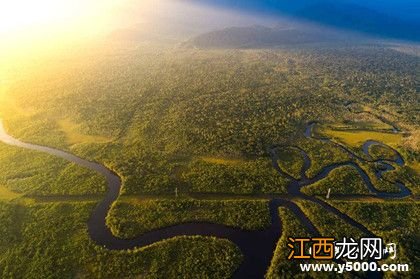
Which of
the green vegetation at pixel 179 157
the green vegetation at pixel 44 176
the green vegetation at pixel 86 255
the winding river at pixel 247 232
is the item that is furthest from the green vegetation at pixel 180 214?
the green vegetation at pixel 44 176

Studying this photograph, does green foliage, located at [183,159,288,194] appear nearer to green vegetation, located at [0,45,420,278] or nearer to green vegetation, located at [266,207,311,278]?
green vegetation, located at [0,45,420,278]

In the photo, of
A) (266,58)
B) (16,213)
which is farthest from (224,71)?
(16,213)

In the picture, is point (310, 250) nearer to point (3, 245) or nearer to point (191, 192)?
point (191, 192)

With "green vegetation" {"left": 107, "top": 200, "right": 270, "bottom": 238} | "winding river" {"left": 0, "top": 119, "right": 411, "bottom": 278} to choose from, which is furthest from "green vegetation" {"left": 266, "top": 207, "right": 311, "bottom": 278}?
"green vegetation" {"left": 107, "top": 200, "right": 270, "bottom": 238}

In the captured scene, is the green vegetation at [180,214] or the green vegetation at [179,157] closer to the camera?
the green vegetation at [179,157]

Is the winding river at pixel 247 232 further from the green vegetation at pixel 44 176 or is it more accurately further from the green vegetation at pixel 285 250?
the green vegetation at pixel 44 176

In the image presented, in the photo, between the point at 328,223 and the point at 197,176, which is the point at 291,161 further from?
the point at 197,176

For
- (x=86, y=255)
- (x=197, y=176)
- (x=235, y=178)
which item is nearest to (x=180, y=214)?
(x=197, y=176)
